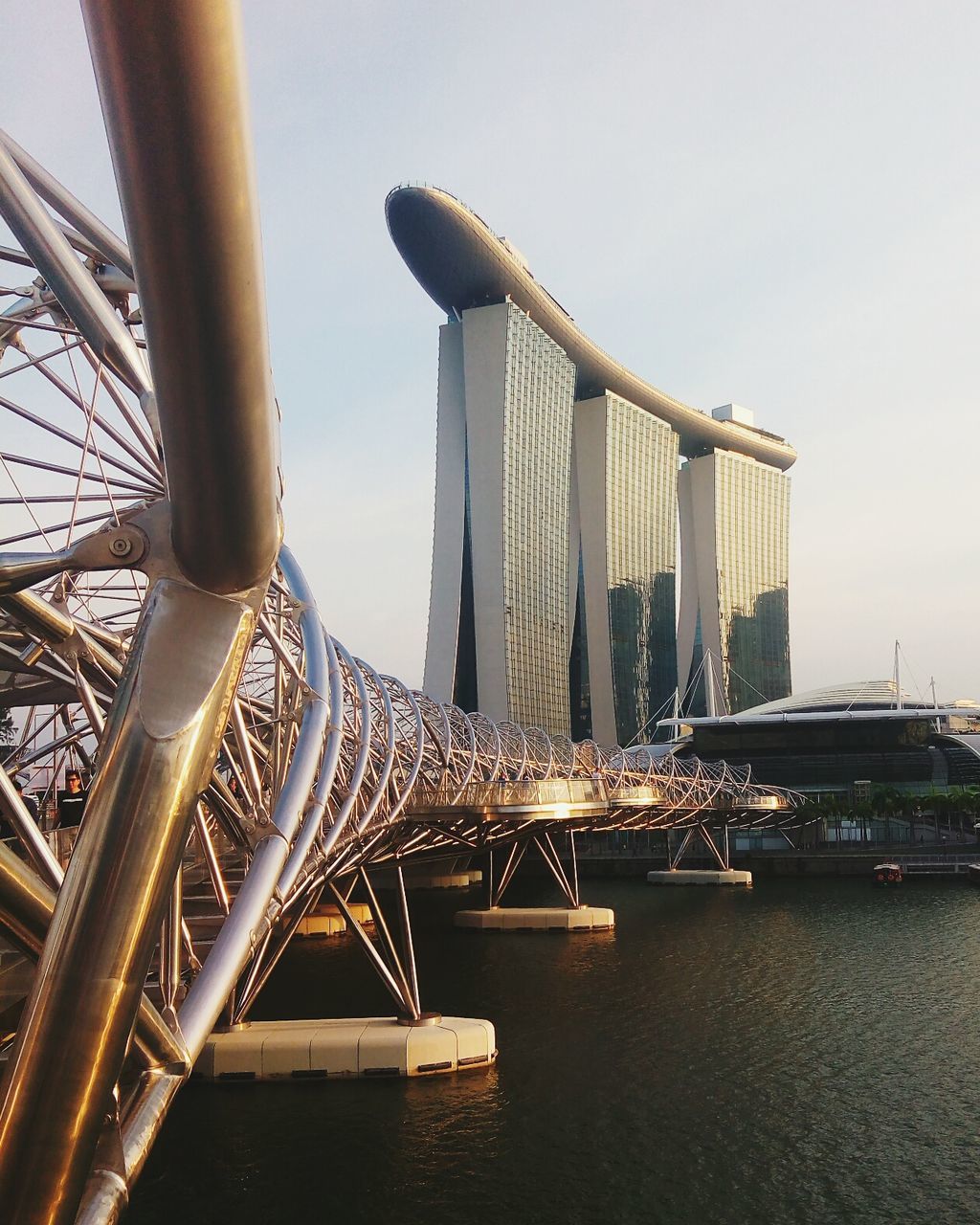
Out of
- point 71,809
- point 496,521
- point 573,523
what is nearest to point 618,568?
point 573,523

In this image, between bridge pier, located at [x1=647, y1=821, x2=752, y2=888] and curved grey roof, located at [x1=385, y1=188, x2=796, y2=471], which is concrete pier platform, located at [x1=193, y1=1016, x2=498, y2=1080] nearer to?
bridge pier, located at [x1=647, y1=821, x2=752, y2=888]

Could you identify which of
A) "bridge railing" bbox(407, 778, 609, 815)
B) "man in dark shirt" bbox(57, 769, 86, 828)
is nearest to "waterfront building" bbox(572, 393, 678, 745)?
"bridge railing" bbox(407, 778, 609, 815)

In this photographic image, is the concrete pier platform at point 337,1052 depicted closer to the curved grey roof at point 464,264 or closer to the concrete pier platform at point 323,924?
the concrete pier platform at point 323,924

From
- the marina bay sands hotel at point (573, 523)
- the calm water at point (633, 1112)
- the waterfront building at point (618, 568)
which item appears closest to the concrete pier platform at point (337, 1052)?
the calm water at point (633, 1112)

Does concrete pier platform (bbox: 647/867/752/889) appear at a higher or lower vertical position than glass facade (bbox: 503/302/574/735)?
lower

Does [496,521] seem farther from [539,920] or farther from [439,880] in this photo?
[539,920]

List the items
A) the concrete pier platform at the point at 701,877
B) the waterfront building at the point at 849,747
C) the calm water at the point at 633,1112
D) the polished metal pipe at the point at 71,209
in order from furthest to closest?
the waterfront building at the point at 849,747
the concrete pier platform at the point at 701,877
the calm water at the point at 633,1112
the polished metal pipe at the point at 71,209
